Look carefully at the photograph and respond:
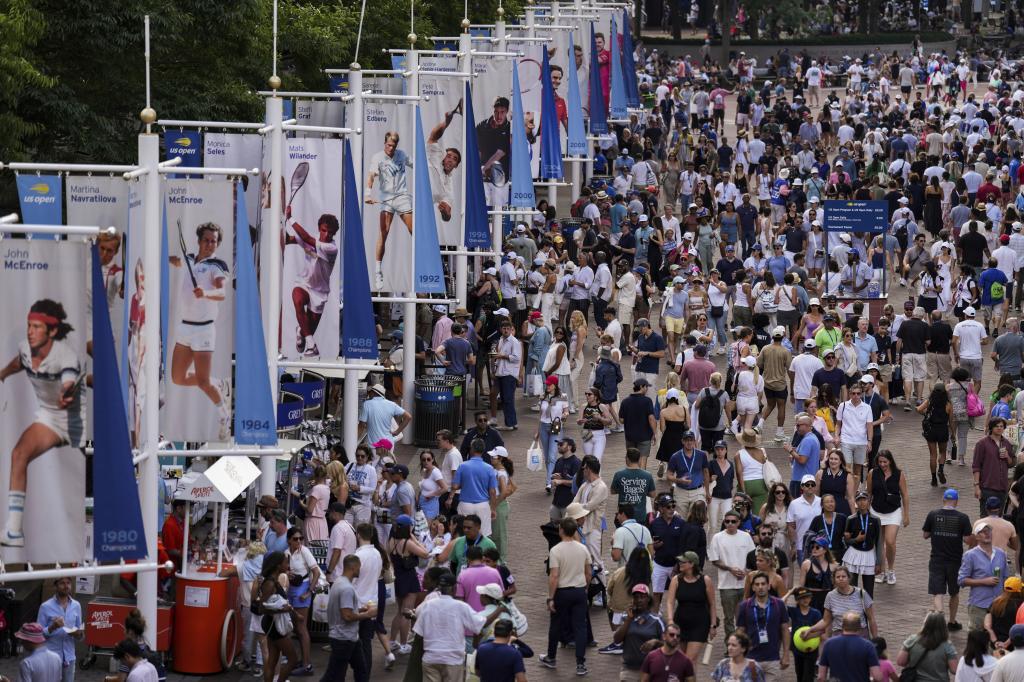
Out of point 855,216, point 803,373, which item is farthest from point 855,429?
Result: point 855,216

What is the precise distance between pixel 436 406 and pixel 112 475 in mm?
11439

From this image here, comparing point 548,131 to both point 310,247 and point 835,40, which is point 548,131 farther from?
point 835,40

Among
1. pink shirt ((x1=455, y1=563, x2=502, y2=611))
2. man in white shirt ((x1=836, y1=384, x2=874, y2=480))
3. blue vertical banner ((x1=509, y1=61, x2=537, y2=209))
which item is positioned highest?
blue vertical banner ((x1=509, y1=61, x2=537, y2=209))

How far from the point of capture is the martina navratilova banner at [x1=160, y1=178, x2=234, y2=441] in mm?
17516

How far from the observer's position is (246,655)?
1845 cm

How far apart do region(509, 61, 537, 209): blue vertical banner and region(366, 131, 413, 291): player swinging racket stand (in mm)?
6222

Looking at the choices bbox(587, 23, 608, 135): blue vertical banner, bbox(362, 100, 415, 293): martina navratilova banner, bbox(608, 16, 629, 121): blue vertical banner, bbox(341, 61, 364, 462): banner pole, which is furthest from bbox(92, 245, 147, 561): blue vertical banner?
bbox(608, 16, 629, 121): blue vertical banner

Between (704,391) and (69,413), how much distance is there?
10963mm

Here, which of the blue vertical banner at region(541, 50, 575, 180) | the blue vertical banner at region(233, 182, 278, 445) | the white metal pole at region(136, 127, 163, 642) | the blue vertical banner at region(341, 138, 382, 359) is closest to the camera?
the white metal pole at region(136, 127, 163, 642)

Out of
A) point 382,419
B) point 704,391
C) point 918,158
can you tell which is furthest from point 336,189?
point 918,158

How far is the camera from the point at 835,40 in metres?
82.1

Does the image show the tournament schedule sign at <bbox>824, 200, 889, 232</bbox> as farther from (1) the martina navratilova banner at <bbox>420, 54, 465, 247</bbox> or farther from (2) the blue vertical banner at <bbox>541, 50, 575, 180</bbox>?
(1) the martina navratilova banner at <bbox>420, 54, 465, 247</bbox>

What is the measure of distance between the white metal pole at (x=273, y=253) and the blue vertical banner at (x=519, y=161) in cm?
1018

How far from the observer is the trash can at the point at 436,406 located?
2586 centimetres
